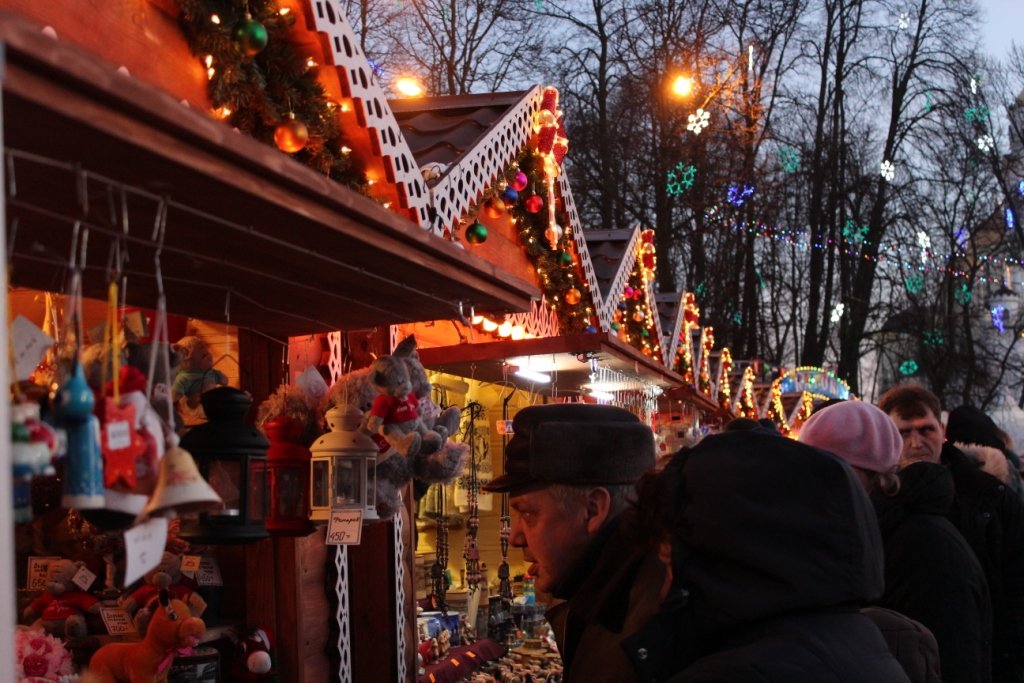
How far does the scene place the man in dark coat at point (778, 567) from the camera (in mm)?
1766

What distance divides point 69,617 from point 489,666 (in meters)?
2.55

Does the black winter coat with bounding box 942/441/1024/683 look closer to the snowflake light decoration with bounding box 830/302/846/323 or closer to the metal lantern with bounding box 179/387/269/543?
the metal lantern with bounding box 179/387/269/543

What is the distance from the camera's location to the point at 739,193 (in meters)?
19.2

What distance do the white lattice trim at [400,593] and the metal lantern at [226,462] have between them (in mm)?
1516

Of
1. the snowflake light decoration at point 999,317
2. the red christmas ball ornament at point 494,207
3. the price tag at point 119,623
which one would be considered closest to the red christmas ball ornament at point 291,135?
the price tag at point 119,623

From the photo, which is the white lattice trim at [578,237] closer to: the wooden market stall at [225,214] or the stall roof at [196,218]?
the wooden market stall at [225,214]

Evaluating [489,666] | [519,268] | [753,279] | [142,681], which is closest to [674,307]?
[519,268]

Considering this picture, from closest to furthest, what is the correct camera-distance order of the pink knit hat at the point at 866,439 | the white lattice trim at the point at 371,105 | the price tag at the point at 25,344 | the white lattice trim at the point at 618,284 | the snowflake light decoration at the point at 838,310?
the price tag at the point at 25,344 < the white lattice trim at the point at 371,105 < the pink knit hat at the point at 866,439 < the white lattice trim at the point at 618,284 < the snowflake light decoration at the point at 838,310

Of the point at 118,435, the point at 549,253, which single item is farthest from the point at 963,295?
the point at 118,435

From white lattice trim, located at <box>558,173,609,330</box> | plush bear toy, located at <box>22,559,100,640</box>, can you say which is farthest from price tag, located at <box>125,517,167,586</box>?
white lattice trim, located at <box>558,173,609,330</box>

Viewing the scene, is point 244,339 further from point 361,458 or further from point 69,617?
point 69,617

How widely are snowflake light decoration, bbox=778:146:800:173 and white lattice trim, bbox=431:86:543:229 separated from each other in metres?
17.9

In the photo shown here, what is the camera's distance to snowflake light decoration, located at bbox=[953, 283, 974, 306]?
80.6 feet

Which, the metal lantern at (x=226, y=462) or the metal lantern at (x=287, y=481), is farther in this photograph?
the metal lantern at (x=287, y=481)
